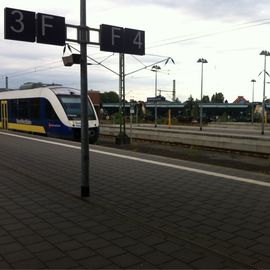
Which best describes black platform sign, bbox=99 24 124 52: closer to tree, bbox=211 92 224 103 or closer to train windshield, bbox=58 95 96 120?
train windshield, bbox=58 95 96 120

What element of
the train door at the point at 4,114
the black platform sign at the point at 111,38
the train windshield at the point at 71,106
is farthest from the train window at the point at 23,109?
the black platform sign at the point at 111,38

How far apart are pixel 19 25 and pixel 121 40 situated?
5.79 feet

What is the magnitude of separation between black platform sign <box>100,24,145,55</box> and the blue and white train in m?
11.9

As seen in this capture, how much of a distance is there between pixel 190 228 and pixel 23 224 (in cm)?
216

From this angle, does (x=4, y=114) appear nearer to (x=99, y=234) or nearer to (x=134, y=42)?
(x=134, y=42)

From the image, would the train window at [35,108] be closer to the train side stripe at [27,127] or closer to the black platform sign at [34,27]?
the train side stripe at [27,127]

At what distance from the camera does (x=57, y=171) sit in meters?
9.37

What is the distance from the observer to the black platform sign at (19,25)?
589 cm

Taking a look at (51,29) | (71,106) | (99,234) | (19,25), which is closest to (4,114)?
(71,106)

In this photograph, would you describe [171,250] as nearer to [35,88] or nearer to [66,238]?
[66,238]

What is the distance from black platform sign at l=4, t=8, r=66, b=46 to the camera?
593cm

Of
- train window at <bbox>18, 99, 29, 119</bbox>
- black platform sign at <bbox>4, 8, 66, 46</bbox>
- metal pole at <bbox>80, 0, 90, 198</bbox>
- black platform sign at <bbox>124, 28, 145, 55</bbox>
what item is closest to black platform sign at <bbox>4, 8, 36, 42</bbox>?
black platform sign at <bbox>4, 8, 66, 46</bbox>

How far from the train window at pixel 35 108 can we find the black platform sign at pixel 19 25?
15.0 m

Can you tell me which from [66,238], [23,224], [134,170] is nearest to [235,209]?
[66,238]
